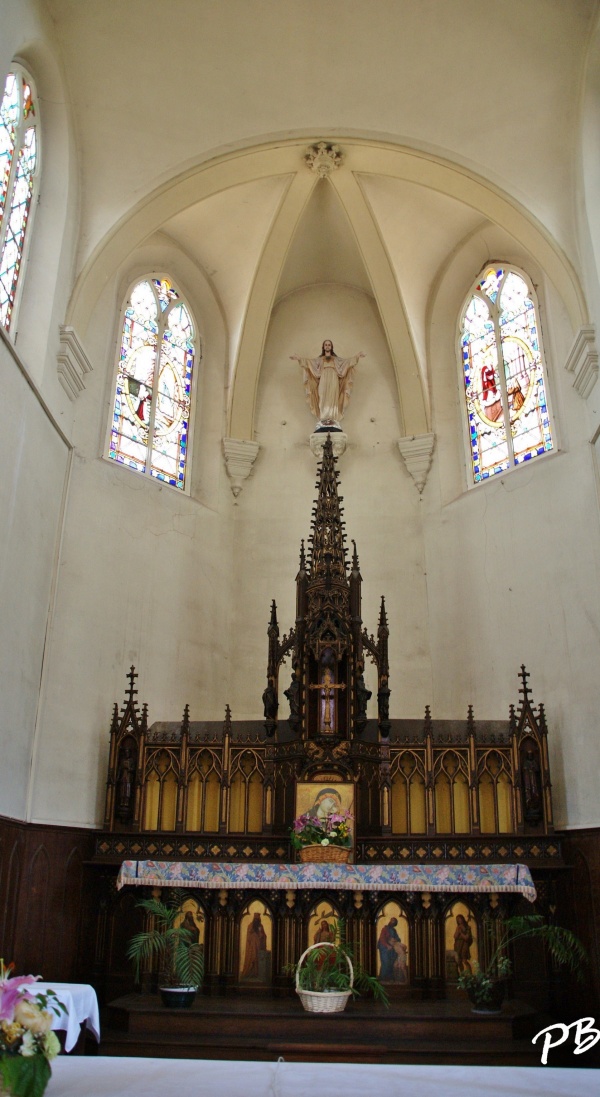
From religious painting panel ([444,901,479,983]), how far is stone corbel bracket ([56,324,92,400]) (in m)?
8.12

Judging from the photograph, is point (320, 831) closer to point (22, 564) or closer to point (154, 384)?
point (22, 564)

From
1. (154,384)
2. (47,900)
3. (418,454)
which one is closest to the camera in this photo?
(47,900)

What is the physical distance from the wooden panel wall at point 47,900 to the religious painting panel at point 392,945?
338cm

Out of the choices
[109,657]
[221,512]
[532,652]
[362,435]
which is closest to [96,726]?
[109,657]

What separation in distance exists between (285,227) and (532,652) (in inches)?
318

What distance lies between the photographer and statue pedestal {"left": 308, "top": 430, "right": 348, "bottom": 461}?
15781 mm

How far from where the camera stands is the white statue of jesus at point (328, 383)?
627 inches

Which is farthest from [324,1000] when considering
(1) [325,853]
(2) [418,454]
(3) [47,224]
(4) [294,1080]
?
(3) [47,224]

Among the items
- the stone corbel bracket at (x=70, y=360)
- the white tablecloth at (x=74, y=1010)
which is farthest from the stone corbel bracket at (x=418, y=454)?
the white tablecloth at (x=74, y=1010)

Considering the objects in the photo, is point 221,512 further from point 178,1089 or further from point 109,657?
point 178,1089

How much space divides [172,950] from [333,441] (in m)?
8.90

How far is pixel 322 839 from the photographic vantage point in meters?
10.3

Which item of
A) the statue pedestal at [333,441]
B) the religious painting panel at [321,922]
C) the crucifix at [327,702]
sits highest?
the statue pedestal at [333,441]

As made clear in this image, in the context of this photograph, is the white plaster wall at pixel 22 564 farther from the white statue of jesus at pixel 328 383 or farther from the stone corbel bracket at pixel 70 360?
the white statue of jesus at pixel 328 383
